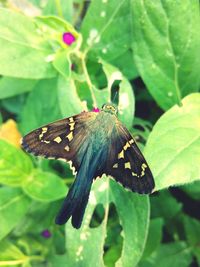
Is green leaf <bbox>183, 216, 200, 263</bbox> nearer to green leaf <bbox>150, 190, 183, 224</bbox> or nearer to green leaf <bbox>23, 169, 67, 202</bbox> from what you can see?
green leaf <bbox>150, 190, 183, 224</bbox>

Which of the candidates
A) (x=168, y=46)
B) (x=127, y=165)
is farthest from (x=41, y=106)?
(x=127, y=165)

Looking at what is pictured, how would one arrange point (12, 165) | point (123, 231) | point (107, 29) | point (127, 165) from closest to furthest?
point (127, 165) < point (123, 231) < point (12, 165) < point (107, 29)

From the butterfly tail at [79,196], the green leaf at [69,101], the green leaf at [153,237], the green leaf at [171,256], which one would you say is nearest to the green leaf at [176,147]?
the butterfly tail at [79,196]

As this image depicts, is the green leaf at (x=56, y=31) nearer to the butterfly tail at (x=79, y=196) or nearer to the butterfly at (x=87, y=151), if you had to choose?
the butterfly at (x=87, y=151)

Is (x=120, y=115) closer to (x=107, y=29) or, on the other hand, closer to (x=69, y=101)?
(x=69, y=101)

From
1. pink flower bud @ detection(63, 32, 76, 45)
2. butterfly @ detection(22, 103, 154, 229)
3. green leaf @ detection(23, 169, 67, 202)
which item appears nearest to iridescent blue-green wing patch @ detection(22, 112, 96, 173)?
butterfly @ detection(22, 103, 154, 229)

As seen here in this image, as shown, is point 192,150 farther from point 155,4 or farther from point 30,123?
point 30,123

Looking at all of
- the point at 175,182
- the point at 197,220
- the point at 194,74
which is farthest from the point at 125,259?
the point at 194,74
